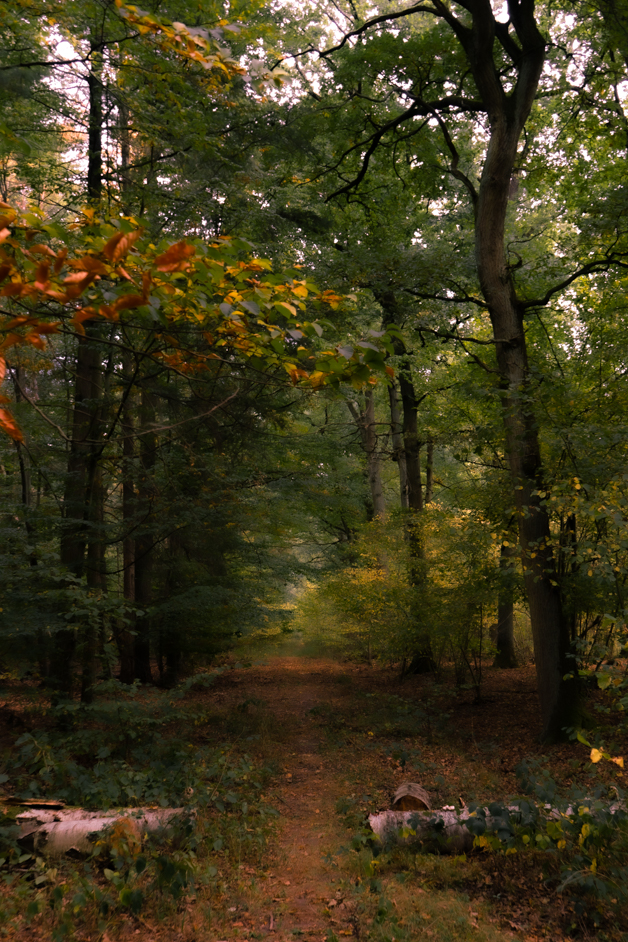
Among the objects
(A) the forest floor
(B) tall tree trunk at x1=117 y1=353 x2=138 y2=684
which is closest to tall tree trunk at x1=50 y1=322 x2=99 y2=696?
(B) tall tree trunk at x1=117 y1=353 x2=138 y2=684

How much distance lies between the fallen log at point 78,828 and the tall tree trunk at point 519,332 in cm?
458

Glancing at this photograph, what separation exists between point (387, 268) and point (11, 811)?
7.35 meters

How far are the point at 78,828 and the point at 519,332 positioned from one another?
23.3 feet

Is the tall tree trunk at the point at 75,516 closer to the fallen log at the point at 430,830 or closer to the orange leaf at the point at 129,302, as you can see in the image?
the fallen log at the point at 430,830

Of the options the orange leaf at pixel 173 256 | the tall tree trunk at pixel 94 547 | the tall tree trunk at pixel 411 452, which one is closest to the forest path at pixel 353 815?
the tall tree trunk at pixel 94 547

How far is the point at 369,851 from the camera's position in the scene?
4.16m

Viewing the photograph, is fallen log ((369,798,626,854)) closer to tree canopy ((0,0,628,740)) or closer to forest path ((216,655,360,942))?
forest path ((216,655,360,942))

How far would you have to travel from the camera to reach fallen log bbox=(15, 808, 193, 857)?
3721 mm

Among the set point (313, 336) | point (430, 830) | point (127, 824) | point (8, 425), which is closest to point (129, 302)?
point (8, 425)

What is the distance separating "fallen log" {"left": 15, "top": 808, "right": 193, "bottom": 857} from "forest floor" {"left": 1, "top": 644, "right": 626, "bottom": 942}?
0.59 m

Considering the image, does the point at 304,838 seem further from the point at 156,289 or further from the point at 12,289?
the point at 12,289

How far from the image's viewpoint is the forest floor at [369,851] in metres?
3.22

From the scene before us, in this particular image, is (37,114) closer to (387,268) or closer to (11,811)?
(387,268)

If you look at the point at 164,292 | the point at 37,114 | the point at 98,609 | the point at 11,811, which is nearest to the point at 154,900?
the point at 11,811
